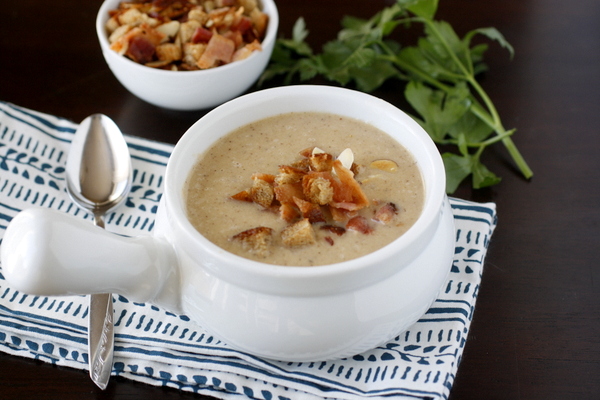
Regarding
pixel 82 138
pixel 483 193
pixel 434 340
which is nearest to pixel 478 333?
pixel 434 340

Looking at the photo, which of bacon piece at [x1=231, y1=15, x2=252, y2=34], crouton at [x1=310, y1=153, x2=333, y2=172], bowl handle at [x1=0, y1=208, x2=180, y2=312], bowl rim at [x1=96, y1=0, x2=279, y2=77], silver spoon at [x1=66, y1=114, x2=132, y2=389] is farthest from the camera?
bacon piece at [x1=231, y1=15, x2=252, y2=34]

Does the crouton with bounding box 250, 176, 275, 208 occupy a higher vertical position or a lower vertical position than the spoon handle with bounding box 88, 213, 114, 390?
higher

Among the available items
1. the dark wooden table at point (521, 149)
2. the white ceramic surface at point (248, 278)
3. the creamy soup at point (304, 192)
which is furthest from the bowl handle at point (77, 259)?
the dark wooden table at point (521, 149)

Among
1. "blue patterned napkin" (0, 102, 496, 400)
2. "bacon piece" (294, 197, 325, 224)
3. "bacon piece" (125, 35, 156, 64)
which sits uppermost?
"bacon piece" (294, 197, 325, 224)

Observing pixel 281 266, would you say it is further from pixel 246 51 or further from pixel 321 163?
pixel 246 51

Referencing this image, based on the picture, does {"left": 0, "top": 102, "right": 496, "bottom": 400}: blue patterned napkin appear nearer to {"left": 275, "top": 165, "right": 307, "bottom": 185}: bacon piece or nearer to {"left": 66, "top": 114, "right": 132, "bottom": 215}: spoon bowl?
{"left": 66, "top": 114, "right": 132, "bottom": 215}: spoon bowl

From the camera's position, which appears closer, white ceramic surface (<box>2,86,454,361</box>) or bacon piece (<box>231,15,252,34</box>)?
white ceramic surface (<box>2,86,454,361</box>)

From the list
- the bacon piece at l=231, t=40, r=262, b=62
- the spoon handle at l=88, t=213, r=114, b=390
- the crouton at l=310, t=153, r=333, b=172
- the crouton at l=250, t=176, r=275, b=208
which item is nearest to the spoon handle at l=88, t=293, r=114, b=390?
the spoon handle at l=88, t=213, r=114, b=390
